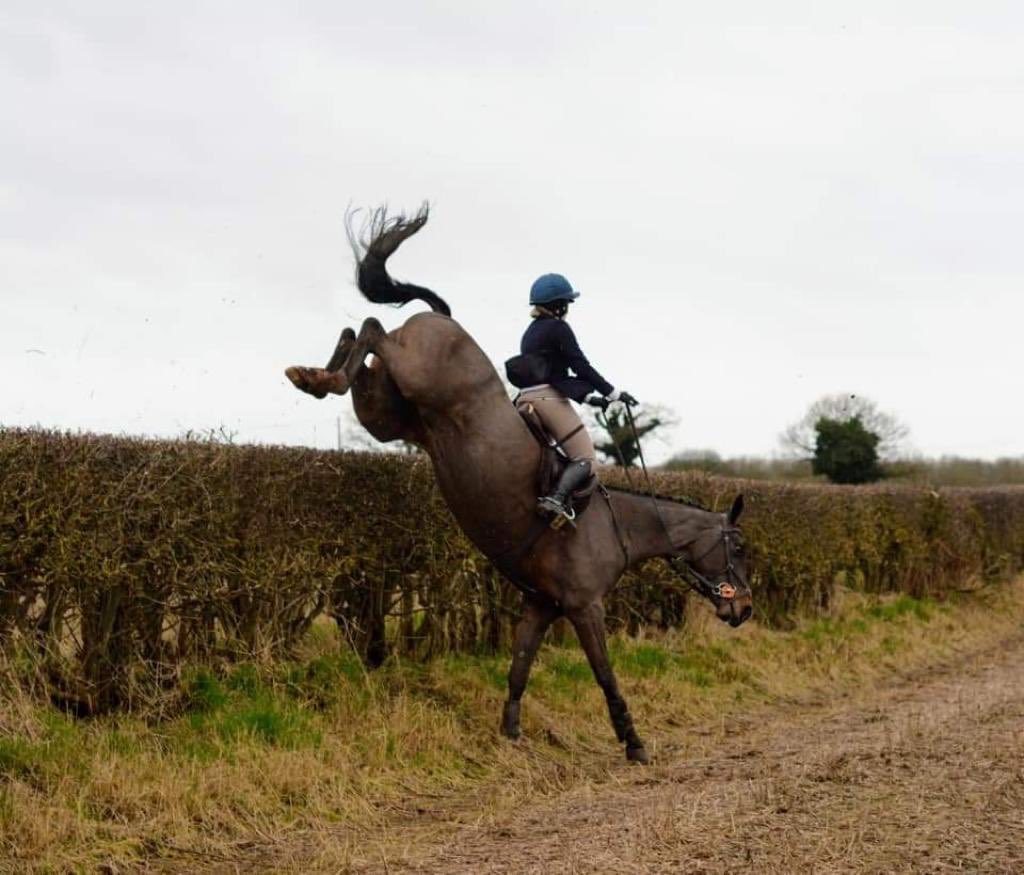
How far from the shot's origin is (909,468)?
3809cm

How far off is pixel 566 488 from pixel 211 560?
8.00ft

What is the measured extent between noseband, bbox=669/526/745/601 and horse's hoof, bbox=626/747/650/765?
156cm

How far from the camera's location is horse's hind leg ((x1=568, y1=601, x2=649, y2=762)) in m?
8.69

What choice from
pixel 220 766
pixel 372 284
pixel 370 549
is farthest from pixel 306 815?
pixel 372 284

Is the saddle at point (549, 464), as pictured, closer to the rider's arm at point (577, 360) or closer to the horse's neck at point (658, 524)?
the rider's arm at point (577, 360)

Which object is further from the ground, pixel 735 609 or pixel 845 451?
pixel 845 451

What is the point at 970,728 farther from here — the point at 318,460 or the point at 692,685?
the point at 318,460

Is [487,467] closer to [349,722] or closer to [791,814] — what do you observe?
[349,722]

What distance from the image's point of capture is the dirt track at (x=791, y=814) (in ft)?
18.9

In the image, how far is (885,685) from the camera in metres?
13.7

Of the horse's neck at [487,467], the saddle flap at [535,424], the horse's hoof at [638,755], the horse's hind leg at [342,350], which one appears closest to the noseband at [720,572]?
the horse's hoof at [638,755]

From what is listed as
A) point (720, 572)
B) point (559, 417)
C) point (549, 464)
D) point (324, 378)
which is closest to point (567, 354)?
point (559, 417)

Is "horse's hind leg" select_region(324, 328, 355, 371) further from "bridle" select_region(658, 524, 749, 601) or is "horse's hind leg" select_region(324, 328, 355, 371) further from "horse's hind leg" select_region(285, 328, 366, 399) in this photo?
"bridle" select_region(658, 524, 749, 601)

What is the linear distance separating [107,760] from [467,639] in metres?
4.28
